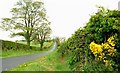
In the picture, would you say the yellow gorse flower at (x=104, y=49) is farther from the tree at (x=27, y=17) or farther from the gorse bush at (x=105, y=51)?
the tree at (x=27, y=17)

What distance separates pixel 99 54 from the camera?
276 inches

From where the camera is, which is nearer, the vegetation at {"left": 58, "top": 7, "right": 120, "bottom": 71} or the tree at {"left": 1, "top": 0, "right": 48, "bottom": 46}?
the vegetation at {"left": 58, "top": 7, "right": 120, "bottom": 71}

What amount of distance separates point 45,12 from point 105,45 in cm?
3260

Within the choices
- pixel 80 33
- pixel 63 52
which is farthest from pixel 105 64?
pixel 63 52

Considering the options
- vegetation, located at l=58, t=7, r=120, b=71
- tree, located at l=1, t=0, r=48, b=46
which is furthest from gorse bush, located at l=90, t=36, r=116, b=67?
tree, located at l=1, t=0, r=48, b=46

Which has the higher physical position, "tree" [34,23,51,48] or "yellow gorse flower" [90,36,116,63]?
"tree" [34,23,51,48]

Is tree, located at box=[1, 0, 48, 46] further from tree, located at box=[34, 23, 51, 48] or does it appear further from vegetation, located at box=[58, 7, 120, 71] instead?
vegetation, located at box=[58, 7, 120, 71]

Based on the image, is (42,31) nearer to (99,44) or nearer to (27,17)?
(27,17)

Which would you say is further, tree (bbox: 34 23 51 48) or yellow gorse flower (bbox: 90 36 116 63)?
tree (bbox: 34 23 51 48)

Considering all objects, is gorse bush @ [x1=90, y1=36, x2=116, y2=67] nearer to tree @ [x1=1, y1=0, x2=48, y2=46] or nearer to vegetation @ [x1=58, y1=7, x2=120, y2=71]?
vegetation @ [x1=58, y1=7, x2=120, y2=71]

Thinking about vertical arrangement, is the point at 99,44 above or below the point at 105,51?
above

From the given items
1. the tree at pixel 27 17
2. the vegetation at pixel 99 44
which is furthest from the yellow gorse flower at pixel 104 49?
the tree at pixel 27 17

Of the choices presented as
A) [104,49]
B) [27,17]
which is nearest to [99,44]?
[104,49]

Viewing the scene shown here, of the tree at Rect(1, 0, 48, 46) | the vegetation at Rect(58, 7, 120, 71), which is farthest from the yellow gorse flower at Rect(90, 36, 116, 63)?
the tree at Rect(1, 0, 48, 46)
